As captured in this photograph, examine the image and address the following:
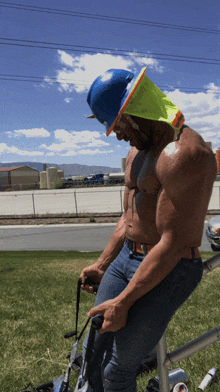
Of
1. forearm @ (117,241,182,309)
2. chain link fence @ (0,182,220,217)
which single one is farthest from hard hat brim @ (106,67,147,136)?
chain link fence @ (0,182,220,217)

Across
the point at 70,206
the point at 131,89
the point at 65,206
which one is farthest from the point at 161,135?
the point at 65,206

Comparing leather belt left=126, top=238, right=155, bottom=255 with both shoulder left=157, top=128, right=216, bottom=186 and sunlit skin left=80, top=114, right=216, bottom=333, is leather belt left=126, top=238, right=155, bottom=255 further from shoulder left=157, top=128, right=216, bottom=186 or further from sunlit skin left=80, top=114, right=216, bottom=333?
shoulder left=157, top=128, right=216, bottom=186

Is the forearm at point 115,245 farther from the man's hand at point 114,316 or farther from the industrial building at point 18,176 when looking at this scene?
the industrial building at point 18,176

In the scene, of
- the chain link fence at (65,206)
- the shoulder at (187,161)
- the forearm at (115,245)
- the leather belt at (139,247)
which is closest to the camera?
the shoulder at (187,161)

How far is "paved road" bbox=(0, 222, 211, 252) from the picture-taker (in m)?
11.3

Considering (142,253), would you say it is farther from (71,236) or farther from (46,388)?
(71,236)

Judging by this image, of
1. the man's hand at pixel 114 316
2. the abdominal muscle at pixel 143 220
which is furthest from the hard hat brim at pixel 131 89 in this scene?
the man's hand at pixel 114 316

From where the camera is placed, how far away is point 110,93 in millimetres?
1588

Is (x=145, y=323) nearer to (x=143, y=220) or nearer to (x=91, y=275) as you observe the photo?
(x=143, y=220)

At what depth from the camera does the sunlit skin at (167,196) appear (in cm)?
138

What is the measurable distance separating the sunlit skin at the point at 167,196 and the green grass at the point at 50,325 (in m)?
1.64

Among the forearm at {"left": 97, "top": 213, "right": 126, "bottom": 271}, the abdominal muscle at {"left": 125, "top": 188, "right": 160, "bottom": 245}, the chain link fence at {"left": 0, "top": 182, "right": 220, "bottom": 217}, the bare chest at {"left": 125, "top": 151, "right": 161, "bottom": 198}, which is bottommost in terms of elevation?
the chain link fence at {"left": 0, "top": 182, "right": 220, "bottom": 217}

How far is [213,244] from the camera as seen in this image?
8883mm

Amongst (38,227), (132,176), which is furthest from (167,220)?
(38,227)
